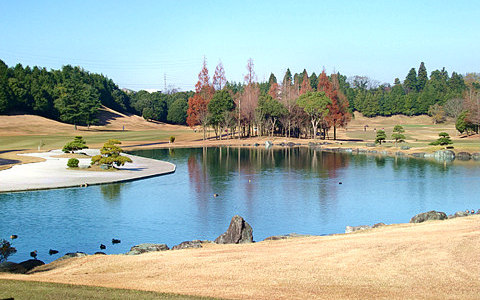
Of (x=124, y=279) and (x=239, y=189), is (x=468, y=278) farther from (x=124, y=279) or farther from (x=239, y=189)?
(x=239, y=189)

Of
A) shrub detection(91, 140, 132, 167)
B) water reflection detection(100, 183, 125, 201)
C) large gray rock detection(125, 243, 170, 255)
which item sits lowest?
large gray rock detection(125, 243, 170, 255)

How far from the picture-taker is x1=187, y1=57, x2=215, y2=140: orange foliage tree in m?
98.2

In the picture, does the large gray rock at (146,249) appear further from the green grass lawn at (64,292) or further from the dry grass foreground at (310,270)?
the green grass lawn at (64,292)

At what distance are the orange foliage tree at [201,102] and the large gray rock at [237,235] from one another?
243 ft

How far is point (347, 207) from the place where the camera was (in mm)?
32188

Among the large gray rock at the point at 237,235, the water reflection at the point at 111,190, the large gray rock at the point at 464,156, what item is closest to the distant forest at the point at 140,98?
the large gray rock at the point at 464,156

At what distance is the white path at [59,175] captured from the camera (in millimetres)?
37094

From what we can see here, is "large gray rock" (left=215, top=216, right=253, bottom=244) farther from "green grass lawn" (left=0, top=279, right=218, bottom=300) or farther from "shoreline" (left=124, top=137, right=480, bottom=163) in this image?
"shoreline" (left=124, top=137, right=480, bottom=163)

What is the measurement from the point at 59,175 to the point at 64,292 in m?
32.7

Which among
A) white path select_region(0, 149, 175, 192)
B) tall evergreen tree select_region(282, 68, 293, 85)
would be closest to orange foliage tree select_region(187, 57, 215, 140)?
tall evergreen tree select_region(282, 68, 293, 85)

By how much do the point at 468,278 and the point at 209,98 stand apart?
93053mm

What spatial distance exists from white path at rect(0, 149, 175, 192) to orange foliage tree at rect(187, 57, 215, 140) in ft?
145

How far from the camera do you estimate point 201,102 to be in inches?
3999

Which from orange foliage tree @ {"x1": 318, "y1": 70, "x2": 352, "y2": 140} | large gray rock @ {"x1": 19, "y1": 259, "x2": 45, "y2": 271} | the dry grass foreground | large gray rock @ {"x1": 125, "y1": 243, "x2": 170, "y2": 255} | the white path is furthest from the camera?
orange foliage tree @ {"x1": 318, "y1": 70, "x2": 352, "y2": 140}
